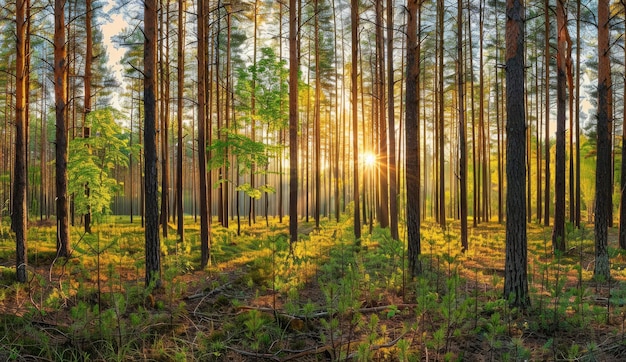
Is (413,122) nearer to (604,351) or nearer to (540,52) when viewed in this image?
(604,351)

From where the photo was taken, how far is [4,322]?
4980 millimetres

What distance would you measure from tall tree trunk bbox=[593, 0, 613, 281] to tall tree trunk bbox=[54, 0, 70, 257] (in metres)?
13.0

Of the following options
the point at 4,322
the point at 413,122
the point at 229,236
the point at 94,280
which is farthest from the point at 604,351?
the point at 229,236

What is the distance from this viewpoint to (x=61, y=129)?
33.4 ft

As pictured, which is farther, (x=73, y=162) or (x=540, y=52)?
(x=540, y=52)

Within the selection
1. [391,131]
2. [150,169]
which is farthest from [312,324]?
[391,131]

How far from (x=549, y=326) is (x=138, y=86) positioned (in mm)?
28365

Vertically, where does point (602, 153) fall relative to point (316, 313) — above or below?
A: above

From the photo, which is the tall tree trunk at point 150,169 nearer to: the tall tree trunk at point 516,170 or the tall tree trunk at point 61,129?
the tall tree trunk at point 61,129

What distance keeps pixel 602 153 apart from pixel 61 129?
45.8 feet

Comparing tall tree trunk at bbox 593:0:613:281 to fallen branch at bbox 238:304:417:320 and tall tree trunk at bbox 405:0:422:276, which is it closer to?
tall tree trunk at bbox 405:0:422:276

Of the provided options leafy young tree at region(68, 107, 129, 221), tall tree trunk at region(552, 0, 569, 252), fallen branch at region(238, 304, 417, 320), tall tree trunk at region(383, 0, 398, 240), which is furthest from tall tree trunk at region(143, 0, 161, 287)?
tall tree trunk at region(552, 0, 569, 252)

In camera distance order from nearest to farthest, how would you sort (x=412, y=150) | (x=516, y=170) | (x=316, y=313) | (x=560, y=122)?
(x=316, y=313)
(x=516, y=170)
(x=412, y=150)
(x=560, y=122)

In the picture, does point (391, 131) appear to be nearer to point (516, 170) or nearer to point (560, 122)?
point (560, 122)
